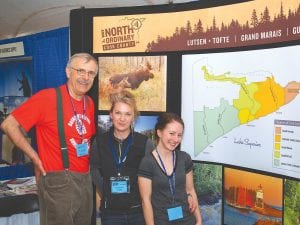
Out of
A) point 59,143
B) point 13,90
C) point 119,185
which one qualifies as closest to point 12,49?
point 13,90

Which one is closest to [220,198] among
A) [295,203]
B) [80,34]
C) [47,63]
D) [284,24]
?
Result: [295,203]

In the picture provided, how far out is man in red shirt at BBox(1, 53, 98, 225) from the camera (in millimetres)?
2189

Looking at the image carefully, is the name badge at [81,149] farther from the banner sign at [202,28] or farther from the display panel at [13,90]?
the display panel at [13,90]

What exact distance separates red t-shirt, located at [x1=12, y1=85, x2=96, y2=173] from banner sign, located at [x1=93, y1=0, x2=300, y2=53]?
87 centimetres

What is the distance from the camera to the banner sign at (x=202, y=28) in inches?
91.0

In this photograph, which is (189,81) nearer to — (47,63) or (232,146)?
(232,146)

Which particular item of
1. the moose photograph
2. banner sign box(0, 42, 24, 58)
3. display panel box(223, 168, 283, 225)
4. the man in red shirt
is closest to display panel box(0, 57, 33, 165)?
banner sign box(0, 42, 24, 58)

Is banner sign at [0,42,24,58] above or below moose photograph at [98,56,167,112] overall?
above

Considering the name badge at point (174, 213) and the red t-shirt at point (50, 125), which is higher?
the red t-shirt at point (50, 125)

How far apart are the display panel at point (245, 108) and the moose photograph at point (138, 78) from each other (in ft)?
0.64

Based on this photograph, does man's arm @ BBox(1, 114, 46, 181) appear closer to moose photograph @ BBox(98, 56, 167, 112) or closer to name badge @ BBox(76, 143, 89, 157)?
name badge @ BBox(76, 143, 89, 157)

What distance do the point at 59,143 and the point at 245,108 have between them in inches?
51.1

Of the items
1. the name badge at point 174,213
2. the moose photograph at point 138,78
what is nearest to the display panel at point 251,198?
the name badge at point 174,213

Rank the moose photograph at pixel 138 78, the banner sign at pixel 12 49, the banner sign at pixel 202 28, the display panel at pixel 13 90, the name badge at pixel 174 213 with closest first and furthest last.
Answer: the name badge at pixel 174 213 < the banner sign at pixel 202 28 < the moose photograph at pixel 138 78 < the banner sign at pixel 12 49 < the display panel at pixel 13 90
